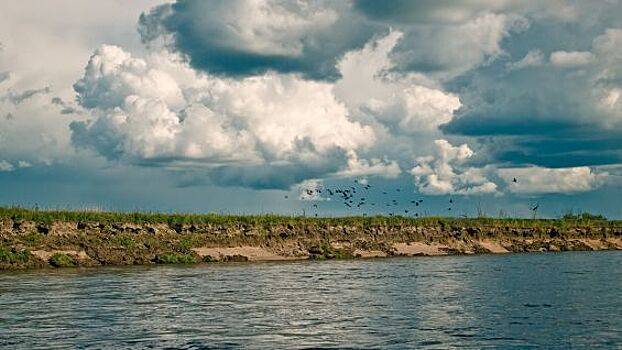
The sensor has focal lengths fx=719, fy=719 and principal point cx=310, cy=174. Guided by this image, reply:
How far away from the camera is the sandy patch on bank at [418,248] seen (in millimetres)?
99056

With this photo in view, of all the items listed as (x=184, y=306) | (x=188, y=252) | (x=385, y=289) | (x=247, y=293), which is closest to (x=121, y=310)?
(x=184, y=306)

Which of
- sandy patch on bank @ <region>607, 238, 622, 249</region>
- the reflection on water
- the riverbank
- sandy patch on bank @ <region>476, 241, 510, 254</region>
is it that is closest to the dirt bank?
sandy patch on bank @ <region>476, 241, 510, 254</region>

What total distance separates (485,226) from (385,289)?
230 ft

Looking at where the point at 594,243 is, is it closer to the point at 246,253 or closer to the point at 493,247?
the point at 493,247

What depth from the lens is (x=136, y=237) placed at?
82500mm

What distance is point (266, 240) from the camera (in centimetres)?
9150

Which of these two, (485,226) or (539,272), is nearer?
(539,272)

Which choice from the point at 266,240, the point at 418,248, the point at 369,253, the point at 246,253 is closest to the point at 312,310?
the point at 246,253

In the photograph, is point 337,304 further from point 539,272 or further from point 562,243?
point 562,243

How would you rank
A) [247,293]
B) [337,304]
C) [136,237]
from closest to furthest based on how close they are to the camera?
[337,304] → [247,293] → [136,237]

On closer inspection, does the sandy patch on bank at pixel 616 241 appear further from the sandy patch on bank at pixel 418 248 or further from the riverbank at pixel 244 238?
the sandy patch on bank at pixel 418 248

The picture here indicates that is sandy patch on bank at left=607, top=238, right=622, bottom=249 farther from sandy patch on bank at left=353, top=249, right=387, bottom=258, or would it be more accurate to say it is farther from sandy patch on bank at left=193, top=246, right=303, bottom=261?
sandy patch on bank at left=193, top=246, right=303, bottom=261

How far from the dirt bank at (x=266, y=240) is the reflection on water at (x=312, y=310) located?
13.1 meters

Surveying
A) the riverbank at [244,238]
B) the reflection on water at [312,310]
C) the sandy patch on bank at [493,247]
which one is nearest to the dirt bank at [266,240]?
the sandy patch on bank at [493,247]
